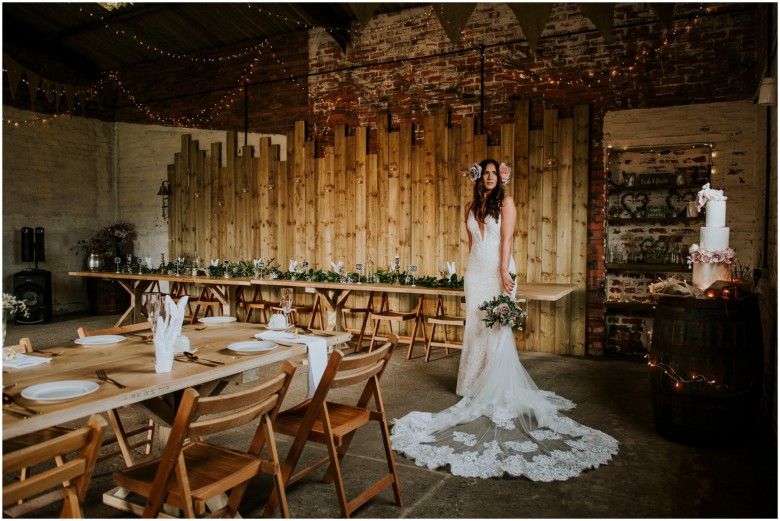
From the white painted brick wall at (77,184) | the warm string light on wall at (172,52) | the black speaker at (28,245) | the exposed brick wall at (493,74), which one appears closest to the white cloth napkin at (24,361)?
the exposed brick wall at (493,74)

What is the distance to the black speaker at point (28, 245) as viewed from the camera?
8.95 m

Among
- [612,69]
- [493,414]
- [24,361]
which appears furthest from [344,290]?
[24,361]

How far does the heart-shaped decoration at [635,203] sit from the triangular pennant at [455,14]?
4365 millimetres

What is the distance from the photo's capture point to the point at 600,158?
627 centimetres

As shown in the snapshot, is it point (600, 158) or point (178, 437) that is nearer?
point (178, 437)

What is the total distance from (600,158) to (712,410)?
11.6 ft

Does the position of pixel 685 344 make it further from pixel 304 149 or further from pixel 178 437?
pixel 304 149

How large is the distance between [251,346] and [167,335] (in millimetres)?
483

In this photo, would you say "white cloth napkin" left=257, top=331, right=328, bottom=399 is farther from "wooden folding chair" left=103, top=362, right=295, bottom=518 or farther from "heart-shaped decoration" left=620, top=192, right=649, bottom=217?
"heart-shaped decoration" left=620, top=192, right=649, bottom=217

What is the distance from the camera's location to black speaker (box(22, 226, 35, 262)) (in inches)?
352

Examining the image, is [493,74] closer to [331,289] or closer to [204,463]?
[331,289]

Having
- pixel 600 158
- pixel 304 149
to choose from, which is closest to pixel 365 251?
pixel 304 149

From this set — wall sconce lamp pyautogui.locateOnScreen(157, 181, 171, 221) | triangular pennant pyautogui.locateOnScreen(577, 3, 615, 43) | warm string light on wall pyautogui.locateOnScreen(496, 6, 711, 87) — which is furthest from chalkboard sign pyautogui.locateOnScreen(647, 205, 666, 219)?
wall sconce lamp pyautogui.locateOnScreen(157, 181, 171, 221)

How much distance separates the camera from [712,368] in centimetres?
339
